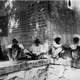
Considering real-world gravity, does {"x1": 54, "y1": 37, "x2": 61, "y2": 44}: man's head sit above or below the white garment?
above

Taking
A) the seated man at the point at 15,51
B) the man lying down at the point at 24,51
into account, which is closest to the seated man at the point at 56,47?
the man lying down at the point at 24,51

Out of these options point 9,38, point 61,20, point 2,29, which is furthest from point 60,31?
point 2,29

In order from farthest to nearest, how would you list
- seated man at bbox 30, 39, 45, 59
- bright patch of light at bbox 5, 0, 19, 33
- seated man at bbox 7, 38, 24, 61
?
bright patch of light at bbox 5, 0, 19, 33
seated man at bbox 30, 39, 45, 59
seated man at bbox 7, 38, 24, 61

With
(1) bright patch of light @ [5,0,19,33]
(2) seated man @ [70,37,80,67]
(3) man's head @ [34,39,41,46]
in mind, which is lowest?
(2) seated man @ [70,37,80,67]

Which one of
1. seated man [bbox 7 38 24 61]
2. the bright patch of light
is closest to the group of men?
seated man [bbox 7 38 24 61]

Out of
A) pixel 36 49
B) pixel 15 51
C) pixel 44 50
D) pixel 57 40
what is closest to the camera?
pixel 15 51

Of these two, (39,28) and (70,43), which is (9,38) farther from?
(70,43)

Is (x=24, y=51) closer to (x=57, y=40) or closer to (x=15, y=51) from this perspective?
(x=15, y=51)

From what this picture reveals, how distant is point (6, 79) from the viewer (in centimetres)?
309

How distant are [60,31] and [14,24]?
5.48ft

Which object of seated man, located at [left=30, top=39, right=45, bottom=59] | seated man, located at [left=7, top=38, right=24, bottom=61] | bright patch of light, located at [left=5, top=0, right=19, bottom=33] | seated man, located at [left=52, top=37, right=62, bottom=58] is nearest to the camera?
seated man, located at [left=7, top=38, right=24, bottom=61]

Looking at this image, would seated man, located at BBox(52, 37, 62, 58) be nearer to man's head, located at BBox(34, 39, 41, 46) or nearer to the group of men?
the group of men

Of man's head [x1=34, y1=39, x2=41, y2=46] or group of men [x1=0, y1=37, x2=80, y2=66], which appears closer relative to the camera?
group of men [x1=0, y1=37, x2=80, y2=66]

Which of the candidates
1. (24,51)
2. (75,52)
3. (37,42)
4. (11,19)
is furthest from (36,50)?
(11,19)
